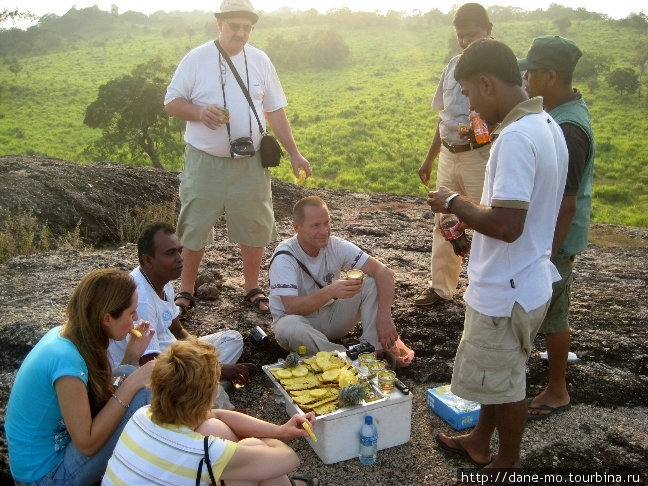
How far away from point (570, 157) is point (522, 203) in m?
0.91

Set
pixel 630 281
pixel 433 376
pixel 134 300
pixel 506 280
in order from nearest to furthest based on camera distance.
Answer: pixel 506 280 → pixel 134 300 → pixel 433 376 → pixel 630 281

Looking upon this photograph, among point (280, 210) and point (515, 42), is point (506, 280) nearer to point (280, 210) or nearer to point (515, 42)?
point (280, 210)

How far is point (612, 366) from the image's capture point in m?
4.15

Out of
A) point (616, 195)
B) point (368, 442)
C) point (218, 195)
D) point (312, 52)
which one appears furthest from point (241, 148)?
point (312, 52)

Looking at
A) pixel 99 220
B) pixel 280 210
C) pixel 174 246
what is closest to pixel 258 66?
pixel 174 246

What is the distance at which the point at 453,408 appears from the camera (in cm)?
345

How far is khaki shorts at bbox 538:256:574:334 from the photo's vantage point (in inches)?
132

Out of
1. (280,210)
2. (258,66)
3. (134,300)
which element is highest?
(258,66)

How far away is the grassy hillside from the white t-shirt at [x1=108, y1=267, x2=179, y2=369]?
464 inches

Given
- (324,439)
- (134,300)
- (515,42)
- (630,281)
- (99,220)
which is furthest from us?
(515,42)

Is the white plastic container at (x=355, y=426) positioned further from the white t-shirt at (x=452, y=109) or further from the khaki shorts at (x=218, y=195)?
the white t-shirt at (x=452, y=109)

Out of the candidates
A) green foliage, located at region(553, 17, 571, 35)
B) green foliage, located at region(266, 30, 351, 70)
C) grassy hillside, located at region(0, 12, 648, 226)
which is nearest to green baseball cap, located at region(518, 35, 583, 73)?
grassy hillside, located at region(0, 12, 648, 226)

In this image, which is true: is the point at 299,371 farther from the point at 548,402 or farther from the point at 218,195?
the point at 218,195

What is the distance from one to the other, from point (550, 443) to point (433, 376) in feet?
2.97
